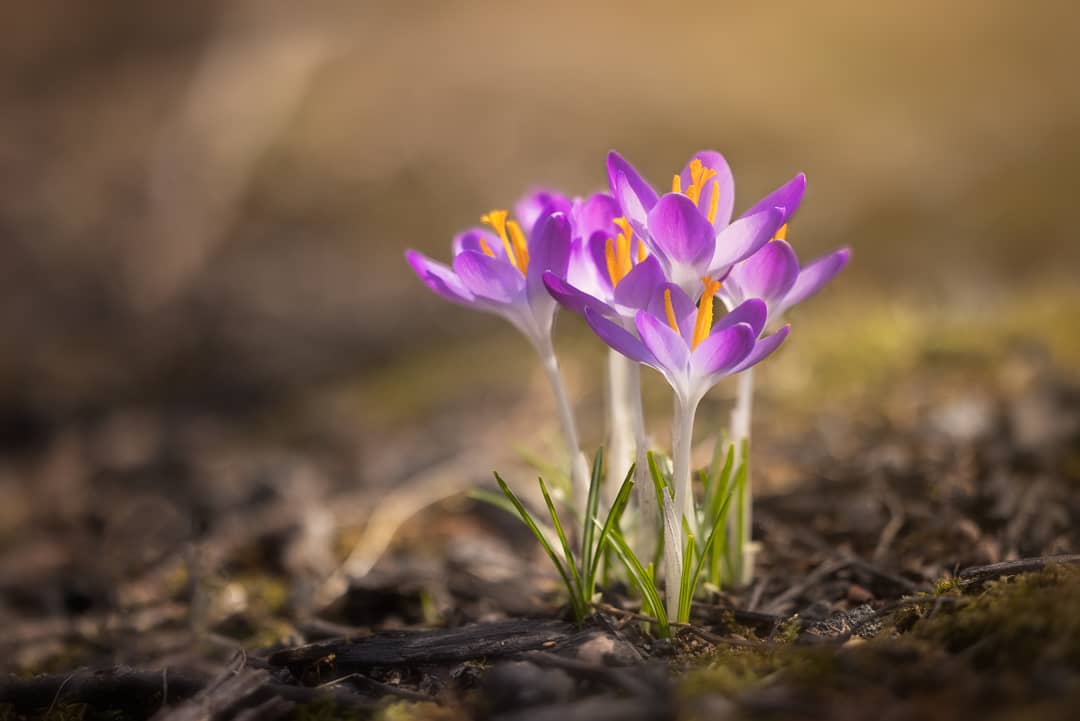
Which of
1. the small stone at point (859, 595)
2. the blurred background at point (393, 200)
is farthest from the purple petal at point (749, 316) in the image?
the blurred background at point (393, 200)

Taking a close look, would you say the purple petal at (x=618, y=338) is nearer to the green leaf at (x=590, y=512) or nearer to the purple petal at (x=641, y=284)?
the purple petal at (x=641, y=284)

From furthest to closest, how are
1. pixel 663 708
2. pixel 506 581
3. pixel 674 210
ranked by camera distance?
pixel 506 581 → pixel 674 210 → pixel 663 708

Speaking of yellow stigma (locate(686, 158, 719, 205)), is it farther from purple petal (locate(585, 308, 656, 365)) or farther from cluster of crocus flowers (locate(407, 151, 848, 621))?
purple petal (locate(585, 308, 656, 365))

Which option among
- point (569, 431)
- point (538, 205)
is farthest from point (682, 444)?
point (538, 205)

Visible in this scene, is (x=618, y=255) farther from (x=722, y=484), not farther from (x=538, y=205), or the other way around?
(x=722, y=484)

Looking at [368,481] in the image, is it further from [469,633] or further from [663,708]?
[663,708]

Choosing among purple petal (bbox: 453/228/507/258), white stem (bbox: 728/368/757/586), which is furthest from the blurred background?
purple petal (bbox: 453/228/507/258)

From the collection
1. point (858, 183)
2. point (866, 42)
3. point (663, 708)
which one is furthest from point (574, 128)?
point (663, 708)
